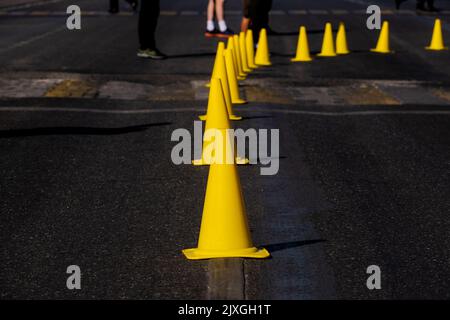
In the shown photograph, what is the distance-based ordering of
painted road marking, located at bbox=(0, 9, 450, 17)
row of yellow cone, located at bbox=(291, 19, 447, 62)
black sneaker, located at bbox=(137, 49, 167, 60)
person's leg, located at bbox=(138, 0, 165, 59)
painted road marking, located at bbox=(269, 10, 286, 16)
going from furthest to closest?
painted road marking, located at bbox=(269, 10, 286, 16) → painted road marking, located at bbox=(0, 9, 450, 17) → row of yellow cone, located at bbox=(291, 19, 447, 62) → black sneaker, located at bbox=(137, 49, 167, 60) → person's leg, located at bbox=(138, 0, 165, 59)

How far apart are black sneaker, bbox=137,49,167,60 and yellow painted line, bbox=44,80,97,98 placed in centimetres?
338

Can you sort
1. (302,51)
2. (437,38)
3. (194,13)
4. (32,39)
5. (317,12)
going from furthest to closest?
(317,12)
(194,13)
(32,39)
(437,38)
(302,51)

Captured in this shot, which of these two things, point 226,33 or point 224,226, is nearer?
point 224,226

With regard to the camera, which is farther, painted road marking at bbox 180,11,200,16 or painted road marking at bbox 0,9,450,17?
painted road marking at bbox 180,11,200,16

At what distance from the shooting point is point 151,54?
18.2 metres

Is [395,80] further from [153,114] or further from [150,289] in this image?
[150,289]

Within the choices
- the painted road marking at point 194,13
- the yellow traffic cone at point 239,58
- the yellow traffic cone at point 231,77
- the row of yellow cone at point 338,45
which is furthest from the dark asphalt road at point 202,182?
the painted road marking at point 194,13

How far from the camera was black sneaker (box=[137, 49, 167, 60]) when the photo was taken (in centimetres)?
1816

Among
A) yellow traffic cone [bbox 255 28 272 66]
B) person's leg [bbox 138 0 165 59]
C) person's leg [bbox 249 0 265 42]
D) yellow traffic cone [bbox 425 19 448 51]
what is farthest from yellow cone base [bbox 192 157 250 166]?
yellow traffic cone [bbox 425 19 448 51]

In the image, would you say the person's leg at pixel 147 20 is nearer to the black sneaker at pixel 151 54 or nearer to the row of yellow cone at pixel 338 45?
the black sneaker at pixel 151 54

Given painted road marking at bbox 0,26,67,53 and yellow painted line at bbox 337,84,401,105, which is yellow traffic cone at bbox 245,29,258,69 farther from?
painted road marking at bbox 0,26,67,53

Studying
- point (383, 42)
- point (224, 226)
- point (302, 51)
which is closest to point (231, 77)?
point (302, 51)

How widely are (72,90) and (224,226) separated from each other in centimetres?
801

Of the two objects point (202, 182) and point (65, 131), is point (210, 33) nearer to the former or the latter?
point (65, 131)
